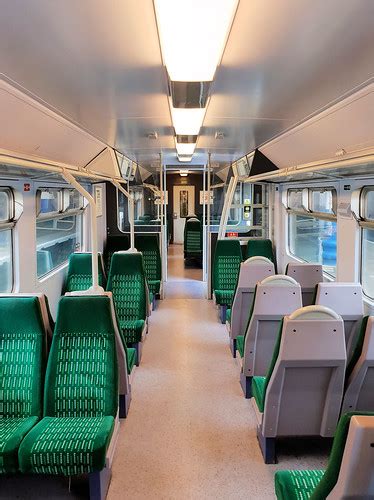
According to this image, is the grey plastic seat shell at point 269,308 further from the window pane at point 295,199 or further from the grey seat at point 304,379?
the window pane at point 295,199

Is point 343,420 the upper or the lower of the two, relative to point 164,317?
upper

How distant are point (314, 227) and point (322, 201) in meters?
0.76

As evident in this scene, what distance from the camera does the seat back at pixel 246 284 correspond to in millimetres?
4449

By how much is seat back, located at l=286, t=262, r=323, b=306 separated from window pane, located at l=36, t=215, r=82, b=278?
108 inches

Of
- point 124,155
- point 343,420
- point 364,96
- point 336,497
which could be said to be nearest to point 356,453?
point 343,420

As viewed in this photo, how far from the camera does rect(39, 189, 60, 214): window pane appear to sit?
196 inches

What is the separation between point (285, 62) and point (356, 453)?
1617 millimetres

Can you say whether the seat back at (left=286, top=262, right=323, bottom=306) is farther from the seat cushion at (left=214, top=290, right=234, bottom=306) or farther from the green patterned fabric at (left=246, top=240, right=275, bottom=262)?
the green patterned fabric at (left=246, top=240, right=275, bottom=262)

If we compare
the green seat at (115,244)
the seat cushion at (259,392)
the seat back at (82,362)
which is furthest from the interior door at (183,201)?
the seat back at (82,362)

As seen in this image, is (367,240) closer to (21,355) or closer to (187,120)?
(187,120)

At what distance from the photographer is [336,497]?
1396 mm

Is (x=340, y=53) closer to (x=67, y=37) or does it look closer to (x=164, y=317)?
(x=67, y=37)

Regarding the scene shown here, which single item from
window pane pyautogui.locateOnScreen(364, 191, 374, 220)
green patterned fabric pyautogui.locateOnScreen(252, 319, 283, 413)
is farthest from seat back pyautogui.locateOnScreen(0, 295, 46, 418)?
window pane pyautogui.locateOnScreen(364, 191, 374, 220)

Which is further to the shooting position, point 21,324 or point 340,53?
point 21,324
